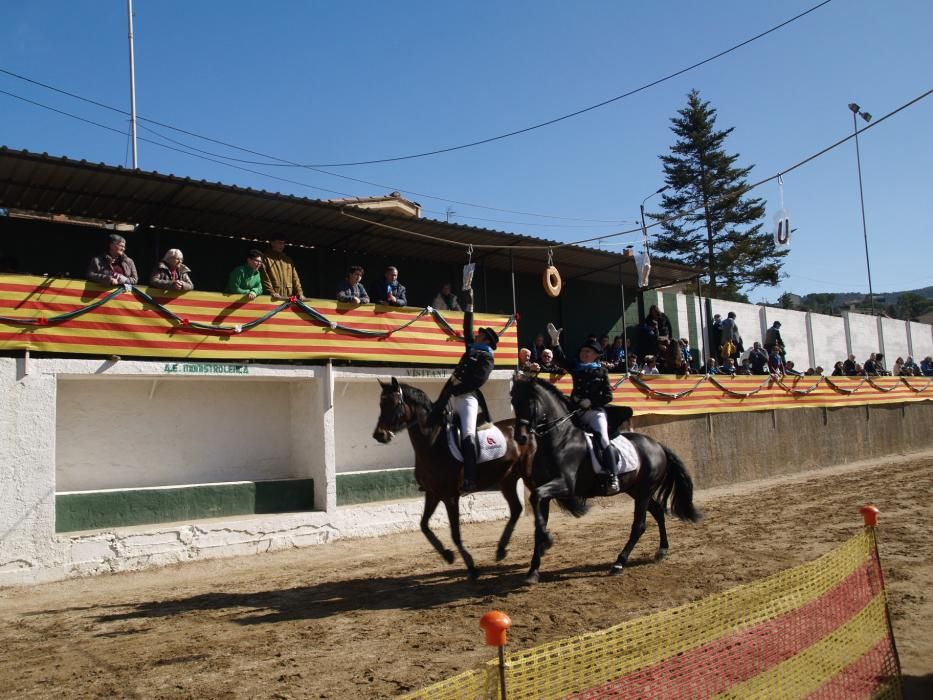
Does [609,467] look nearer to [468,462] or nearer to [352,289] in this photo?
[468,462]

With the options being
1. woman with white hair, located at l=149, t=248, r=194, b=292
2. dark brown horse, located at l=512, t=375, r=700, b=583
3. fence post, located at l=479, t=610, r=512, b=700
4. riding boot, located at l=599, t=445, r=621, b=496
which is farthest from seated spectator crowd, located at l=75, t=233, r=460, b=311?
fence post, located at l=479, t=610, r=512, b=700

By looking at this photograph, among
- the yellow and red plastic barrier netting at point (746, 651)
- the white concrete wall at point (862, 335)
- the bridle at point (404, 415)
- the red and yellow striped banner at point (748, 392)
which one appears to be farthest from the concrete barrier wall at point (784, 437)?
the yellow and red plastic barrier netting at point (746, 651)

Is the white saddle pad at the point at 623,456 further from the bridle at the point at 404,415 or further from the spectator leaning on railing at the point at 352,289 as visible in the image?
the spectator leaning on railing at the point at 352,289

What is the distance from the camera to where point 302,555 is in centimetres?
1159

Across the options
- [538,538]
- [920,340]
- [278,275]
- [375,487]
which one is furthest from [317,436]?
[920,340]

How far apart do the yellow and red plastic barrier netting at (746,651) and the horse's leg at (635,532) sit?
11.5 ft

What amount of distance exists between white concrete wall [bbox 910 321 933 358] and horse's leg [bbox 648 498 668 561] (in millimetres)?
36757

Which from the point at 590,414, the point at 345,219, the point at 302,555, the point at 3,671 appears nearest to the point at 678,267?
the point at 345,219

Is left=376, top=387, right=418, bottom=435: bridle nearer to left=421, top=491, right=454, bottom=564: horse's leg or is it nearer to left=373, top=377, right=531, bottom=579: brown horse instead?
left=373, top=377, right=531, bottom=579: brown horse

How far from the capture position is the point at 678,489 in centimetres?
1034

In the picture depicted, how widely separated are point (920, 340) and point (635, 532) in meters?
38.9

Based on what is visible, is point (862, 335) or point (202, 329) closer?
point (202, 329)

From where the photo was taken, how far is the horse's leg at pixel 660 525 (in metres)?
9.74

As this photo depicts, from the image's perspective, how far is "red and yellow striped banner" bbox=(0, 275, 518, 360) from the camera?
33.5ft
